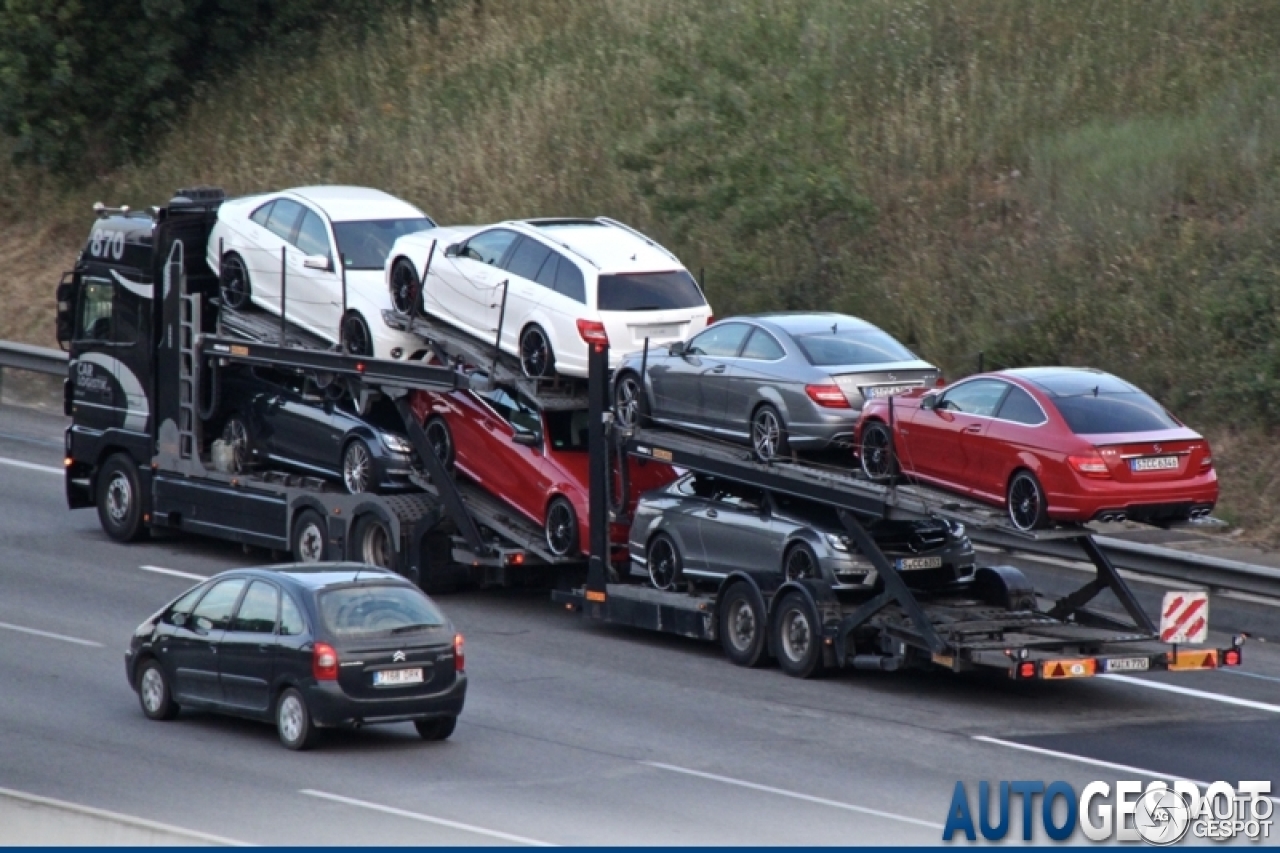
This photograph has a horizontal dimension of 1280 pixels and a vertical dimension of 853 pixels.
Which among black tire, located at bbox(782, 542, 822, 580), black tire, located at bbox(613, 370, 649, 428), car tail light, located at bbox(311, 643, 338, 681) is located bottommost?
car tail light, located at bbox(311, 643, 338, 681)

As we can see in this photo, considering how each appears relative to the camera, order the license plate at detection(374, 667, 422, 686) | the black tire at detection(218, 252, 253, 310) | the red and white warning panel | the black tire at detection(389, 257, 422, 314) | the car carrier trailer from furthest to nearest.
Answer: the black tire at detection(218, 252, 253, 310), the black tire at detection(389, 257, 422, 314), the red and white warning panel, the car carrier trailer, the license plate at detection(374, 667, 422, 686)

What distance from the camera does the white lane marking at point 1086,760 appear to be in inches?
564

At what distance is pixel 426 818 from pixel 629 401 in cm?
757

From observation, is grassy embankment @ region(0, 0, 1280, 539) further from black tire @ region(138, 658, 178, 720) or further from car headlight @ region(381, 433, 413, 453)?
black tire @ region(138, 658, 178, 720)

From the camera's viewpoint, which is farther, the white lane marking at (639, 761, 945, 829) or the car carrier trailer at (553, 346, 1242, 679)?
the car carrier trailer at (553, 346, 1242, 679)

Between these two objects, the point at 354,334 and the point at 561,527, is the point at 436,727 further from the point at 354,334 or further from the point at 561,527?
the point at 354,334

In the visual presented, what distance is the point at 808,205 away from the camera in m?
28.4

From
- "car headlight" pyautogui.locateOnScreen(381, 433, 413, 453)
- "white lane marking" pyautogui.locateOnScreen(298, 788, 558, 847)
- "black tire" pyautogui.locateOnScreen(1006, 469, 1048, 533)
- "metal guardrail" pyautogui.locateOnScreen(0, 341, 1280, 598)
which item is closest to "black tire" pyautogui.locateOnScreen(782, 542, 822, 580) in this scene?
"metal guardrail" pyautogui.locateOnScreen(0, 341, 1280, 598)

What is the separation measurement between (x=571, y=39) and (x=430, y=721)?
23556mm

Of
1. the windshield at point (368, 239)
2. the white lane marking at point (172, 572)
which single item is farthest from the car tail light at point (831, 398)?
the white lane marking at point (172, 572)

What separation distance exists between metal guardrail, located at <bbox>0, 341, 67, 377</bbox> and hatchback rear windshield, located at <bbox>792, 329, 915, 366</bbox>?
15.0 m

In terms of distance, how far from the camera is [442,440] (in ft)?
68.5

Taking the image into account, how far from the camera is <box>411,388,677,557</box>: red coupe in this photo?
19.8m

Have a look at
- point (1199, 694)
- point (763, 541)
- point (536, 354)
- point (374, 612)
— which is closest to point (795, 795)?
point (374, 612)
